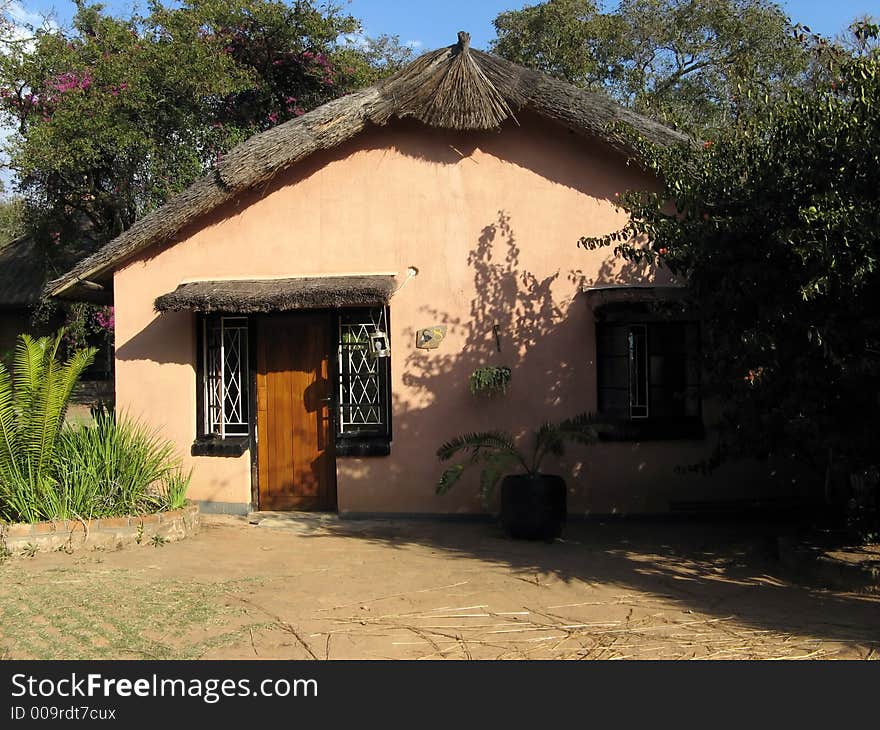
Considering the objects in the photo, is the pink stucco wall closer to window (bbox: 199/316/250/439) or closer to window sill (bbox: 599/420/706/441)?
window sill (bbox: 599/420/706/441)

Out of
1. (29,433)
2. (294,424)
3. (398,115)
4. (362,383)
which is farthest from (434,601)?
(398,115)

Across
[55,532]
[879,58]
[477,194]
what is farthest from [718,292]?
[55,532]

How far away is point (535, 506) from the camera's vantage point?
765cm

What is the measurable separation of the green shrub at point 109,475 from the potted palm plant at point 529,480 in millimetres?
2595

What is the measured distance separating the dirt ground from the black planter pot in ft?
0.53

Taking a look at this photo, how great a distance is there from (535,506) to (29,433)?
438 centimetres

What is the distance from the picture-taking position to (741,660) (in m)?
4.52

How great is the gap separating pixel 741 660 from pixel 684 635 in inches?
18.7

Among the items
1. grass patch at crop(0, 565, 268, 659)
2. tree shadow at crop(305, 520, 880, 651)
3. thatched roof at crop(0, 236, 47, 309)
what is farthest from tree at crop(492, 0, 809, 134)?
grass patch at crop(0, 565, 268, 659)

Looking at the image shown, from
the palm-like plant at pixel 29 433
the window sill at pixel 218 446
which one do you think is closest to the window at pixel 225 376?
the window sill at pixel 218 446

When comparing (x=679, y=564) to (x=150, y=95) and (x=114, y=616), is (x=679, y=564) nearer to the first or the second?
(x=114, y=616)

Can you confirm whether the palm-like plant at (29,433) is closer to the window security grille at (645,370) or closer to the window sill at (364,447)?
the window sill at (364,447)

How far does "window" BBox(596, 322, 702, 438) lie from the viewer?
8797mm
